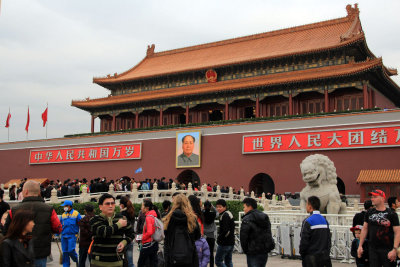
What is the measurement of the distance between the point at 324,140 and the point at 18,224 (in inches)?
719

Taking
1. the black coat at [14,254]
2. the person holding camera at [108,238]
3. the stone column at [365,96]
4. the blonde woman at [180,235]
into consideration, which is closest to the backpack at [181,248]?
the blonde woman at [180,235]

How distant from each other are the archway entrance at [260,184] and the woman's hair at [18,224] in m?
19.4

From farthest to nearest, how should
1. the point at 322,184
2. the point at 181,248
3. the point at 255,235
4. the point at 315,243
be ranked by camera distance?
the point at 322,184, the point at 255,235, the point at 315,243, the point at 181,248

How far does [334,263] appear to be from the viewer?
29.3 ft

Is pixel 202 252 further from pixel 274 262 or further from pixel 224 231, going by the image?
pixel 274 262

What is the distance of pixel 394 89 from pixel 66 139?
19.6 meters

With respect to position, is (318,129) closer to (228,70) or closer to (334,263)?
(228,70)

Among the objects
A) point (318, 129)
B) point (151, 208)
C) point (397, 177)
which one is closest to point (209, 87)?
point (318, 129)

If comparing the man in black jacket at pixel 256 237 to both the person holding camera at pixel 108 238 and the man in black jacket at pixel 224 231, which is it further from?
the person holding camera at pixel 108 238

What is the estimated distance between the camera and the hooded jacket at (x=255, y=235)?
5.63 m

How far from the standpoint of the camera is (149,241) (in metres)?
6.27

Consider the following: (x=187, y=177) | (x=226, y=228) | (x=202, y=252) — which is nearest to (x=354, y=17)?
(x=187, y=177)

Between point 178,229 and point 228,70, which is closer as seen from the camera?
point 178,229

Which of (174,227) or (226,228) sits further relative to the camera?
(226,228)
